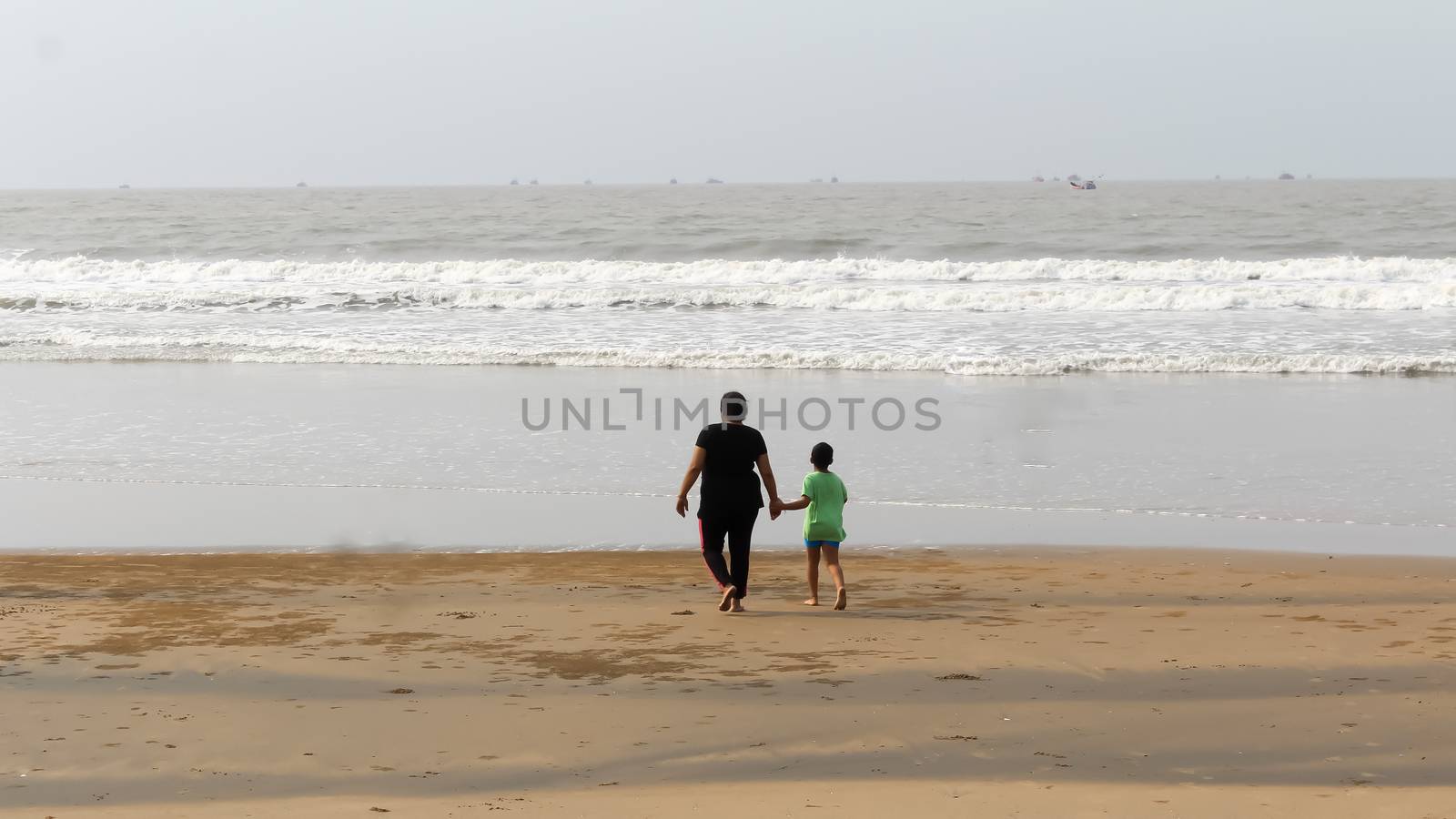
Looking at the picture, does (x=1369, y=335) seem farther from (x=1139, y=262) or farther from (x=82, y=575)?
(x=82, y=575)

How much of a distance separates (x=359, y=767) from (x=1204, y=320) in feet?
76.6

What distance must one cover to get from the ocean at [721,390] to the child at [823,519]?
202cm

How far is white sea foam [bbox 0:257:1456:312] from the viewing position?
1135 inches

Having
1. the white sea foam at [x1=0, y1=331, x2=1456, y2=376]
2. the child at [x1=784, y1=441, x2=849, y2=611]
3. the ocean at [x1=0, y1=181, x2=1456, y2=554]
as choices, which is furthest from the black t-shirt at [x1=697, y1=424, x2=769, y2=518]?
the white sea foam at [x1=0, y1=331, x2=1456, y2=376]

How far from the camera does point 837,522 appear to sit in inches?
304

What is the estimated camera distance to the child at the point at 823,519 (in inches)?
303

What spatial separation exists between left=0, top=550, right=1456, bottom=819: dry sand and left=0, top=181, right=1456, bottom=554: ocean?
1547mm

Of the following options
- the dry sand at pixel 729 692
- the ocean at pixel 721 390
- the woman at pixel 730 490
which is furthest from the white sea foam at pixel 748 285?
the woman at pixel 730 490

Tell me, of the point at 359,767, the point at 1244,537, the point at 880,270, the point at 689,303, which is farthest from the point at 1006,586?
the point at 880,270

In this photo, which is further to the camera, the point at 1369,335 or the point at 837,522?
the point at 1369,335

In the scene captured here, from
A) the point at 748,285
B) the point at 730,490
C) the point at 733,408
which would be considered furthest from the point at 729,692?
the point at 748,285

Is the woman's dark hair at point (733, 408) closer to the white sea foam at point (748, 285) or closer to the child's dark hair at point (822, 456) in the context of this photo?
the child's dark hair at point (822, 456)

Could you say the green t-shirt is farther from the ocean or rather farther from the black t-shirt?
the ocean

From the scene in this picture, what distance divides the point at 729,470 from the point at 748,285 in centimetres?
2672
